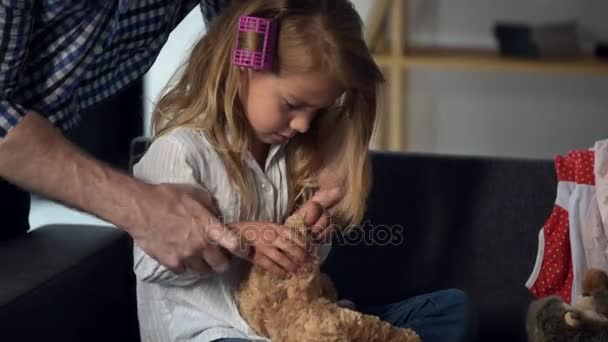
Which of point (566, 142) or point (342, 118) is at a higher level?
point (342, 118)

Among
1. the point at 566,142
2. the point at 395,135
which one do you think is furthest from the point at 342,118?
the point at 566,142

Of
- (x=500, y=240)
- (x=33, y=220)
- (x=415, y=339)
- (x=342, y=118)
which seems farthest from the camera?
(x=33, y=220)

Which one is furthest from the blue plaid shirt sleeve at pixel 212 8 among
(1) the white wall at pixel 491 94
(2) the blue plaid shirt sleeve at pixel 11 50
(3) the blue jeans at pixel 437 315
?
(1) the white wall at pixel 491 94

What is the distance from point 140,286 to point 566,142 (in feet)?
5.61

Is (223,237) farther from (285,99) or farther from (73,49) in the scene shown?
(73,49)

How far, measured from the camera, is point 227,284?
1.24 meters

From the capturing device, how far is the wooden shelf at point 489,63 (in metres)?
2.34

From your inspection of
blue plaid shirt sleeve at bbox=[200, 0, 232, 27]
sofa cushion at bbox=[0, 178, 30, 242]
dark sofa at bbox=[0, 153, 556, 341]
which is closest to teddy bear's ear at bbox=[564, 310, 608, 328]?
dark sofa at bbox=[0, 153, 556, 341]

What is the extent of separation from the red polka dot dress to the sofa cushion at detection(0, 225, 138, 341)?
1.92ft

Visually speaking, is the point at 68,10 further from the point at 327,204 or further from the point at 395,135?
the point at 395,135

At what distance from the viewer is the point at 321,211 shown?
4.09ft

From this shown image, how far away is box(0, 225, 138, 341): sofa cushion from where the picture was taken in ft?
3.76

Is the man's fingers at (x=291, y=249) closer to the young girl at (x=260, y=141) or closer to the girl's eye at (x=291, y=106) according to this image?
the young girl at (x=260, y=141)

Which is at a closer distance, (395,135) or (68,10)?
(68,10)
